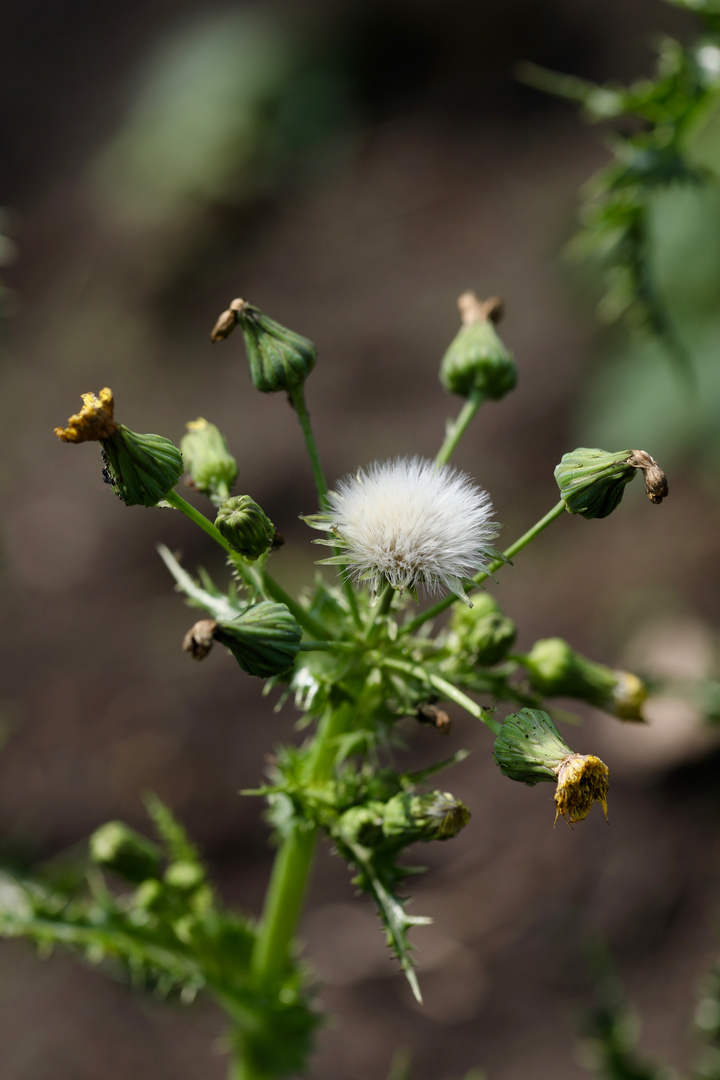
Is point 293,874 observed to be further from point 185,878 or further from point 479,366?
point 479,366

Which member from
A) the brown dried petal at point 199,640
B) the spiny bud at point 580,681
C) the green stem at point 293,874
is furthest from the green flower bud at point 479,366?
the brown dried petal at point 199,640

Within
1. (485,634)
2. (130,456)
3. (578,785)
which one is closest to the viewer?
(578,785)

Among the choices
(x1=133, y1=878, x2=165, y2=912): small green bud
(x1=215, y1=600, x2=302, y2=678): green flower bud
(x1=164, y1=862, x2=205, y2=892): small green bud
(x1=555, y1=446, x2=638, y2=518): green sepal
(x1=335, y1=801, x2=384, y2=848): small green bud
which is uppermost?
(x1=555, y1=446, x2=638, y2=518): green sepal

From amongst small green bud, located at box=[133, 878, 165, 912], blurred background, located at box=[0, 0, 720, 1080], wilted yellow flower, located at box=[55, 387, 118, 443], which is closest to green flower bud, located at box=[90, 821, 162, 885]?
small green bud, located at box=[133, 878, 165, 912]

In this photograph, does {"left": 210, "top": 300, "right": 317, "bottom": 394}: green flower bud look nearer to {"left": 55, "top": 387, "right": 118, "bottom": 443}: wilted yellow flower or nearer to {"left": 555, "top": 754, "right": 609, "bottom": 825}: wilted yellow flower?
{"left": 55, "top": 387, "right": 118, "bottom": 443}: wilted yellow flower

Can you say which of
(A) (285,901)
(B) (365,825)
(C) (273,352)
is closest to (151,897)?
(A) (285,901)

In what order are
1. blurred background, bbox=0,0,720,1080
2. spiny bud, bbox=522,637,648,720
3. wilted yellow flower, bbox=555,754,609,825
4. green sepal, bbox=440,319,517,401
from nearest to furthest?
1. wilted yellow flower, bbox=555,754,609,825
2. spiny bud, bbox=522,637,648,720
3. green sepal, bbox=440,319,517,401
4. blurred background, bbox=0,0,720,1080
